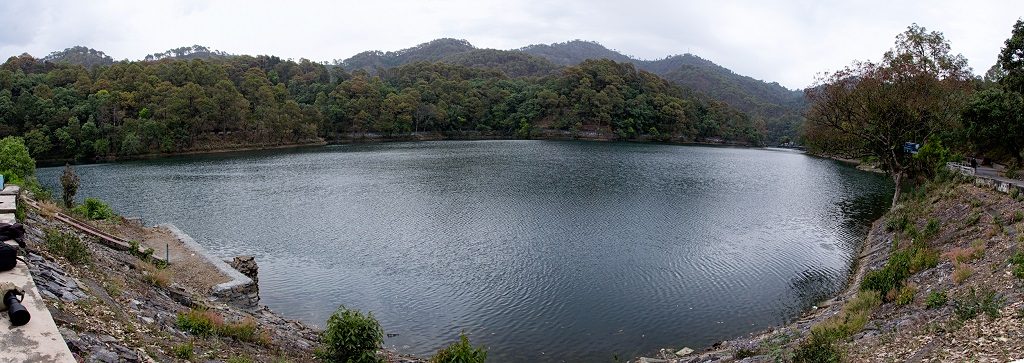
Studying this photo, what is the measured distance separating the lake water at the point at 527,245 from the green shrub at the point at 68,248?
6554mm

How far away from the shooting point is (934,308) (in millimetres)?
13859

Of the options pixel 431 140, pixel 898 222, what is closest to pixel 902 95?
pixel 898 222

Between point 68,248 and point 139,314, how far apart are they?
439 centimetres

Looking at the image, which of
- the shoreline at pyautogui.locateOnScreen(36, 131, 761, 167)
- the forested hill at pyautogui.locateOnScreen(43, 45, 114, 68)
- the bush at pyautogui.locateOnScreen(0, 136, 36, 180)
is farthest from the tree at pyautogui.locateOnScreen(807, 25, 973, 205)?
the forested hill at pyautogui.locateOnScreen(43, 45, 114, 68)

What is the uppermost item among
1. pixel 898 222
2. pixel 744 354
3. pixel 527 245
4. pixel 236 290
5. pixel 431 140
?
pixel 431 140

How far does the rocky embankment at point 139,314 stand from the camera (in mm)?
9516

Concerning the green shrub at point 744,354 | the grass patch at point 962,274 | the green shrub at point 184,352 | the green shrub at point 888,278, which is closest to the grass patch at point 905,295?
the green shrub at point 888,278

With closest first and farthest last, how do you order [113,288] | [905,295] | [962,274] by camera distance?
[113,288]
[905,295]
[962,274]

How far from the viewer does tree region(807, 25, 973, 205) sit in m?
33.3

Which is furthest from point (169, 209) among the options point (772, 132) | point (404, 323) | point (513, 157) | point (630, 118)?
point (772, 132)

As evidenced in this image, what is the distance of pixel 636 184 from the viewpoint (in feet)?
173

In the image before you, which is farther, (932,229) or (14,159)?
(14,159)

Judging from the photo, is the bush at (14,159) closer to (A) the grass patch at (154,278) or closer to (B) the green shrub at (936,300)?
(A) the grass patch at (154,278)

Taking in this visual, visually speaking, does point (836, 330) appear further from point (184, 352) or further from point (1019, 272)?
point (184, 352)
